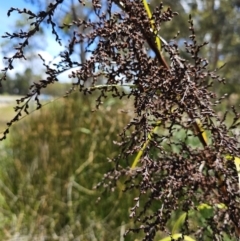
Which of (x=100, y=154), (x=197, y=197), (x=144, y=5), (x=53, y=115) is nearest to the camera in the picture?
(x=144, y=5)

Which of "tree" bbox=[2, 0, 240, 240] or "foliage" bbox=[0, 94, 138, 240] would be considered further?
"foliage" bbox=[0, 94, 138, 240]

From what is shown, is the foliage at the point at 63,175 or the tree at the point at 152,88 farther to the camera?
the foliage at the point at 63,175

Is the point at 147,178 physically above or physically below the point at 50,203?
above

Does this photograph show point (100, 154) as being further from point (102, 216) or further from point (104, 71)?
point (104, 71)

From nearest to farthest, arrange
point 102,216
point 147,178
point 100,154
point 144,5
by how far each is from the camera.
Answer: point 147,178 < point 144,5 < point 102,216 < point 100,154

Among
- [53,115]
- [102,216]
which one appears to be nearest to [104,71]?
[102,216]

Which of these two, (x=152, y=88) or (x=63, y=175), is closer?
(x=152, y=88)

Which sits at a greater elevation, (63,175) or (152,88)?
(152,88)

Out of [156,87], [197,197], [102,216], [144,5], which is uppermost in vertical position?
[144,5]

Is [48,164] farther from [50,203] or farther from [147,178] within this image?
[147,178]

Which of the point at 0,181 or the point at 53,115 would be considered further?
the point at 53,115
